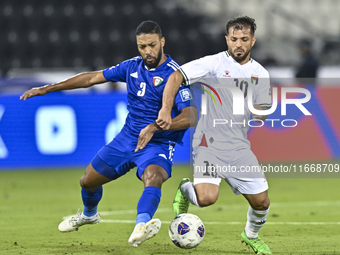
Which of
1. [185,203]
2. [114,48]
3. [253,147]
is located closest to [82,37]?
[114,48]

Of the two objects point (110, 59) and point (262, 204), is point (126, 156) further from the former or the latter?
point (110, 59)

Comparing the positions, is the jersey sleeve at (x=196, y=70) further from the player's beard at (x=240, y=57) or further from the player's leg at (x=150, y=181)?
the player's leg at (x=150, y=181)

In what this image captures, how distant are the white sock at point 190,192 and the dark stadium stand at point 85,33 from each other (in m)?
9.66

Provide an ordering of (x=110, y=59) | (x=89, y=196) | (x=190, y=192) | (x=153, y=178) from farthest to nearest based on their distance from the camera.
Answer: (x=110, y=59), (x=89, y=196), (x=190, y=192), (x=153, y=178)

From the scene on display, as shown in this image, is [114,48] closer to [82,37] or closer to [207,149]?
[82,37]

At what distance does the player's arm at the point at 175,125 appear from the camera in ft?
16.4

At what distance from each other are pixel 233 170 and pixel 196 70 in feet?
3.17

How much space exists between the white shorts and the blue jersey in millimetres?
425

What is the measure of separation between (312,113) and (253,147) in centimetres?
139

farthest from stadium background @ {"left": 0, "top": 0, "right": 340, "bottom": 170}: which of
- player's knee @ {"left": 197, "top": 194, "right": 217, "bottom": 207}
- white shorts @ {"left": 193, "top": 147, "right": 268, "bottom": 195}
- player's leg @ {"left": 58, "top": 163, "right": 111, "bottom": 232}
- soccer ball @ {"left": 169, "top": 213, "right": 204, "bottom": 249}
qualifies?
soccer ball @ {"left": 169, "top": 213, "right": 204, "bottom": 249}

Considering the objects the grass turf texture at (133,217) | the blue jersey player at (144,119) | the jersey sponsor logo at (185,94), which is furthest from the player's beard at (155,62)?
Result: the grass turf texture at (133,217)

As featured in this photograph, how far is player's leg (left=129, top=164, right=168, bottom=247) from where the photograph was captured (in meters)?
4.39

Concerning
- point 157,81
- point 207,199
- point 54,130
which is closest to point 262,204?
point 207,199

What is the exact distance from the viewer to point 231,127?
210 inches
